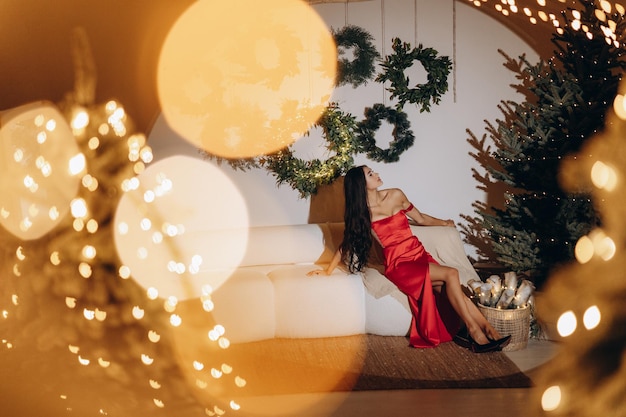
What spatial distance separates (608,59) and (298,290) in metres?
2.87

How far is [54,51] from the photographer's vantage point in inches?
79.8

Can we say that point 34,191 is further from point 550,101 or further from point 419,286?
point 550,101

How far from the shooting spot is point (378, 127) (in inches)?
234

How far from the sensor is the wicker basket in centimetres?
429

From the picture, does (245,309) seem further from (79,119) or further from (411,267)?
(79,119)

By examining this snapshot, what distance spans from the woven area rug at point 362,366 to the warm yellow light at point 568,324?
3072 mm

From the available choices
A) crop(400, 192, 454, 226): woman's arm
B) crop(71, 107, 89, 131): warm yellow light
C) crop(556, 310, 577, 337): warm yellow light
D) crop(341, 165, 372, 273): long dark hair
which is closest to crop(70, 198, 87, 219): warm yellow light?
crop(71, 107, 89, 131): warm yellow light

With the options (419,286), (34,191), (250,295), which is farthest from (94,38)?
(419,286)

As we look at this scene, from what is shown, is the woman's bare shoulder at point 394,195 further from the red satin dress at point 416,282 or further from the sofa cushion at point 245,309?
the sofa cushion at point 245,309

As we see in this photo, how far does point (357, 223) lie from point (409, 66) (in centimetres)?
195

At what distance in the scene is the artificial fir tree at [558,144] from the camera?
435 cm

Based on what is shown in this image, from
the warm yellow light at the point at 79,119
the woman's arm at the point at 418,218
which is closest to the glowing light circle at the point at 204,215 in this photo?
the woman's arm at the point at 418,218

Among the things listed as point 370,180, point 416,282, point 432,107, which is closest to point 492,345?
point 416,282

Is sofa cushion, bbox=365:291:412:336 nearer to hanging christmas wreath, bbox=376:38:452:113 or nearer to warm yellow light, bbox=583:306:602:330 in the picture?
hanging christmas wreath, bbox=376:38:452:113
